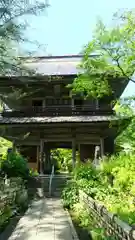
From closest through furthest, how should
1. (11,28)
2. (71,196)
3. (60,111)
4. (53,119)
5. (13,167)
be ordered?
1. (11,28)
2. (71,196)
3. (13,167)
4. (53,119)
5. (60,111)

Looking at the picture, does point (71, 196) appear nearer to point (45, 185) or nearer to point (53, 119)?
point (45, 185)

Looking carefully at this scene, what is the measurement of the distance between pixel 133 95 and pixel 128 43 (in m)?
1.88

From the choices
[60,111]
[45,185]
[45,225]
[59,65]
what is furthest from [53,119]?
[45,225]

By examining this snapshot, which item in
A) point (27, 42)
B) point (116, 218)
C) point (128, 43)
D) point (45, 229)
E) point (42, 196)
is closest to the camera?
point (116, 218)

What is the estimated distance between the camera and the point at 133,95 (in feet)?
33.1

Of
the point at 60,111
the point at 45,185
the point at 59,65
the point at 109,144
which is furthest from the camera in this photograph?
the point at 59,65

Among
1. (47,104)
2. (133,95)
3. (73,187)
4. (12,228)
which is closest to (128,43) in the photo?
(133,95)

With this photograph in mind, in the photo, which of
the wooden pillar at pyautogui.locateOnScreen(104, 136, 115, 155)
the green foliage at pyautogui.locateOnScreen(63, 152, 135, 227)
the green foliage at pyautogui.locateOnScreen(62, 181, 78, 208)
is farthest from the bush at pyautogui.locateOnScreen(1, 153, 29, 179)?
the wooden pillar at pyautogui.locateOnScreen(104, 136, 115, 155)

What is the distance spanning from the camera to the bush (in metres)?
11.9

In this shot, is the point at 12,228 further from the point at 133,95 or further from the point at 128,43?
the point at 128,43

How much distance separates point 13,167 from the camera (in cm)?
1212

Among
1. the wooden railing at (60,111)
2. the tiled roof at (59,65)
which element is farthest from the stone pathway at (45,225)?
the tiled roof at (59,65)

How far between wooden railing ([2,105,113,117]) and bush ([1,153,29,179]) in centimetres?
419

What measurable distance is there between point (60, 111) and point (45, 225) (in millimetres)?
10157
